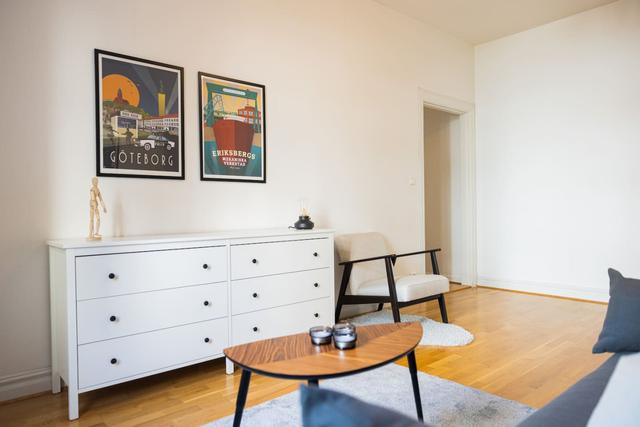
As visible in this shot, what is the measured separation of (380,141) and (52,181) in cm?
280

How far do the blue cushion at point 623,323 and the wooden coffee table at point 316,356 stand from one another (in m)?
0.69

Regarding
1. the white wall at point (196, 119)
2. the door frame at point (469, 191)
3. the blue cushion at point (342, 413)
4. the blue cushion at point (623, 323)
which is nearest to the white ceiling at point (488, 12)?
the white wall at point (196, 119)

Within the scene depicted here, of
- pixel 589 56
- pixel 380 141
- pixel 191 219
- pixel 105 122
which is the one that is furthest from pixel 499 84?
pixel 105 122

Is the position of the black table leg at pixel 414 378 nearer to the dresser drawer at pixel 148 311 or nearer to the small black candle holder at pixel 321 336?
the small black candle holder at pixel 321 336

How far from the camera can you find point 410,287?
3176mm

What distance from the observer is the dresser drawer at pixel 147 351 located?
2021 millimetres

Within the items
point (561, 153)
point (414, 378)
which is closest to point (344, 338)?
point (414, 378)

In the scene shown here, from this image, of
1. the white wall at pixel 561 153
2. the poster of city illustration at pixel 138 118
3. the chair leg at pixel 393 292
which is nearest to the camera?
the poster of city illustration at pixel 138 118

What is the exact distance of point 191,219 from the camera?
9.17ft

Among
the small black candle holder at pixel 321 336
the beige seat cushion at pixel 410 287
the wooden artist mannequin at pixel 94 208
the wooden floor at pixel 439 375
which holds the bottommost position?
the wooden floor at pixel 439 375

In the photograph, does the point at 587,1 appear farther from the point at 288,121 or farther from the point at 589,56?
the point at 288,121

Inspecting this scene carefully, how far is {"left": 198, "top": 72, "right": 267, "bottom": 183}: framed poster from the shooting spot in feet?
9.43

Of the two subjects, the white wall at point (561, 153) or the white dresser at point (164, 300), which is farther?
the white wall at point (561, 153)

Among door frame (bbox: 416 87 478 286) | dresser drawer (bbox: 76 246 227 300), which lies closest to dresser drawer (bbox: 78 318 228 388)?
dresser drawer (bbox: 76 246 227 300)
